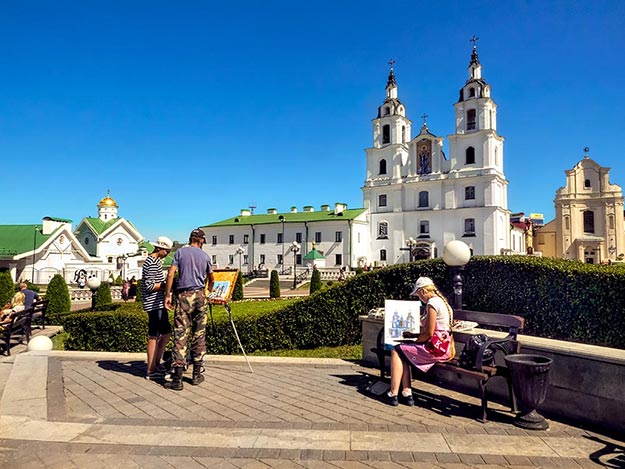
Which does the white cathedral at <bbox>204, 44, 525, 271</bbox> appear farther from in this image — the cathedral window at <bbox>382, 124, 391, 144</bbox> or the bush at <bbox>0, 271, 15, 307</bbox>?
the bush at <bbox>0, 271, 15, 307</bbox>

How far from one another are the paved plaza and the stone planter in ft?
0.50

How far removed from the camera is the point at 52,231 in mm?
42562

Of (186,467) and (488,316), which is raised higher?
(488,316)

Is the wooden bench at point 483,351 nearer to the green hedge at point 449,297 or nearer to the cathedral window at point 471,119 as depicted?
the green hedge at point 449,297

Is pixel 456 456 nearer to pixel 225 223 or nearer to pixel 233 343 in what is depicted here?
pixel 233 343

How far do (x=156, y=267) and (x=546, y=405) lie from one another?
5.14 metres

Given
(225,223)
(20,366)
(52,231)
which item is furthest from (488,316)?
(225,223)

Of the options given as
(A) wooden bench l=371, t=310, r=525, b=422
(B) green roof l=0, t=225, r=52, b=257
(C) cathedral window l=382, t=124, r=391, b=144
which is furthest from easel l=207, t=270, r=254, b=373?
(C) cathedral window l=382, t=124, r=391, b=144

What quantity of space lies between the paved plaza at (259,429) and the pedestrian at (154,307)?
39 centimetres

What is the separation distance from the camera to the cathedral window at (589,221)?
54500 mm

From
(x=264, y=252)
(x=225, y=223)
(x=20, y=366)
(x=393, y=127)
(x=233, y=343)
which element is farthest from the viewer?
(x=225, y=223)

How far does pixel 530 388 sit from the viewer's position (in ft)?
14.4

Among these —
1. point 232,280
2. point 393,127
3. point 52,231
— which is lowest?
point 232,280

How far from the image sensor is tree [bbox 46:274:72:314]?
16.6 metres
